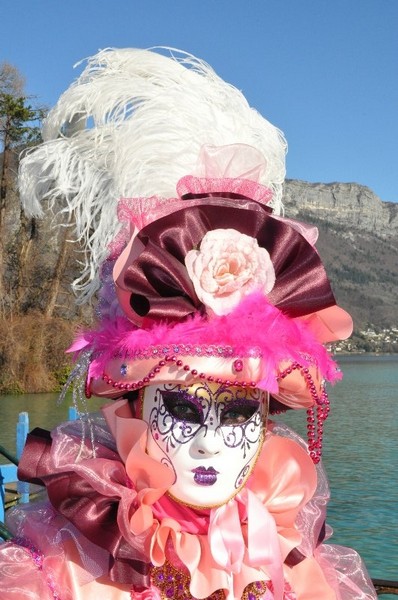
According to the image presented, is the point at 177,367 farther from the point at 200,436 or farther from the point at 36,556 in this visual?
the point at 36,556

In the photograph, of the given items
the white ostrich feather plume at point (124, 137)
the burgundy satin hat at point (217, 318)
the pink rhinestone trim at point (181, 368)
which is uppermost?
the white ostrich feather plume at point (124, 137)

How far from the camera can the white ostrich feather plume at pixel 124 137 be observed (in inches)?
78.5

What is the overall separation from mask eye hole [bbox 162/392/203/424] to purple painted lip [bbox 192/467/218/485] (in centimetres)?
11

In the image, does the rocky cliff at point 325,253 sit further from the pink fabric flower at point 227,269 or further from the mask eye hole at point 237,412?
the mask eye hole at point 237,412

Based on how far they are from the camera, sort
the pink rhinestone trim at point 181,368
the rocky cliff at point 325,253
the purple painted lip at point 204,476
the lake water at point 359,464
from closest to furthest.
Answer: the pink rhinestone trim at point 181,368, the purple painted lip at point 204,476, the lake water at point 359,464, the rocky cliff at point 325,253

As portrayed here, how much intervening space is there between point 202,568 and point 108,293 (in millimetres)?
679

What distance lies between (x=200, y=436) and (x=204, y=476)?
0.30ft

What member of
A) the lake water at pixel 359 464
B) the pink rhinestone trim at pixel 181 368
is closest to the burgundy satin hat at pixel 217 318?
the pink rhinestone trim at pixel 181 368

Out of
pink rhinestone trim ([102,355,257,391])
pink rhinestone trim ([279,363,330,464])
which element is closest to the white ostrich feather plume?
pink rhinestone trim ([102,355,257,391])

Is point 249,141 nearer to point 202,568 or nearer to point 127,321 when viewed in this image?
point 127,321

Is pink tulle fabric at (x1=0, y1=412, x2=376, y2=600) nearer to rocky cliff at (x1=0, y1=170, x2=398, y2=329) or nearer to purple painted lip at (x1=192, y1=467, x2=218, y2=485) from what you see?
purple painted lip at (x1=192, y1=467, x2=218, y2=485)

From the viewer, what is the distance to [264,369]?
66.9 inches

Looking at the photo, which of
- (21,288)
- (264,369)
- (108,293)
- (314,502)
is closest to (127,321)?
(108,293)

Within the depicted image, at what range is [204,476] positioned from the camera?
5.93ft
